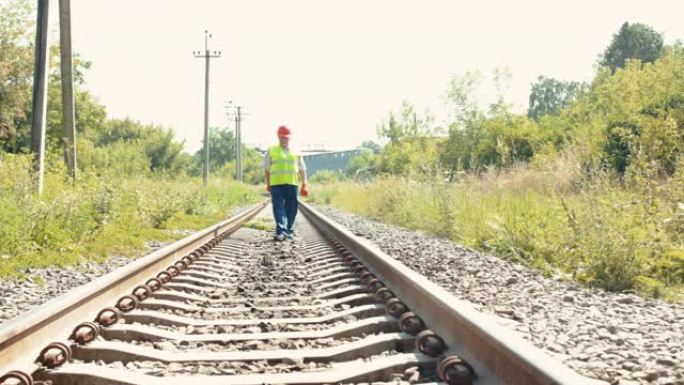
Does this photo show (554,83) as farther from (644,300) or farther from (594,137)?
(644,300)

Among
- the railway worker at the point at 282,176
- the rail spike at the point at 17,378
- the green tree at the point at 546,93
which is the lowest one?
the rail spike at the point at 17,378

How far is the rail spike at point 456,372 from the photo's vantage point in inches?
101

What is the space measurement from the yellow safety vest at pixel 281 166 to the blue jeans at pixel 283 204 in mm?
142

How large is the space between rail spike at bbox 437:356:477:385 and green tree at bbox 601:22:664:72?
91638 millimetres

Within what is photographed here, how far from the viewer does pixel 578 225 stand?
6.44 m

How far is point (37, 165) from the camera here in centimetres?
1146

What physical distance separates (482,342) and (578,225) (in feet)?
13.5

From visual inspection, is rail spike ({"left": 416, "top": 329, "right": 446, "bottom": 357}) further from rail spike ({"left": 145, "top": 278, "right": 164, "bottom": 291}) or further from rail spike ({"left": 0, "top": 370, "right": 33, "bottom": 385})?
rail spike ({"left": 145, "top": 278, "right": 164, "bottom": 291})

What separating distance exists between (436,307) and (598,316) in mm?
1151

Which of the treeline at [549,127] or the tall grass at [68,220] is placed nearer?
the tall grass at [68,220]

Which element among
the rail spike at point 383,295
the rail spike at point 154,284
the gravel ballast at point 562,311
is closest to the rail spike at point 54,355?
the gravel ballast at point 562,311

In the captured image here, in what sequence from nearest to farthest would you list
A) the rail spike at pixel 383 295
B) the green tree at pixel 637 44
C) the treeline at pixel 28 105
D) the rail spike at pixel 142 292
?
1. the rail spike at pixel 383 295
2. the rail spike at pixel 142 292
3. the treeline at pixel 28 105
4. the green tree at pixel 637 44

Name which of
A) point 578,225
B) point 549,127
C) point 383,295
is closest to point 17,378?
point 383,295

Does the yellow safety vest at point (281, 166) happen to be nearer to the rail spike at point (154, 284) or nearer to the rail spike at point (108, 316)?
the rail spike at point (154, 284)
